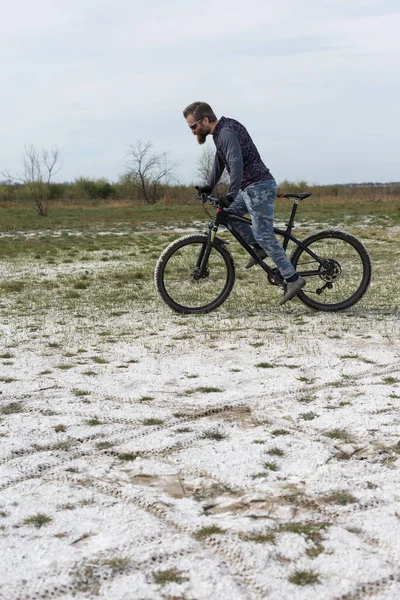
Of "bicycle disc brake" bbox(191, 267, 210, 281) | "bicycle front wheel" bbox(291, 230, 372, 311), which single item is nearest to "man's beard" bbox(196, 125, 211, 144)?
"bicycle disc brake" bbox(191, 267, 210, 281)

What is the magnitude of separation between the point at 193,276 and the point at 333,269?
1392 mm

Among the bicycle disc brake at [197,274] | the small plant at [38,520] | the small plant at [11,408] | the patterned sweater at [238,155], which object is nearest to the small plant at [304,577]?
the small plant at [38,520]

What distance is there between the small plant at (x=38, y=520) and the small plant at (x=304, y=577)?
1.01 m

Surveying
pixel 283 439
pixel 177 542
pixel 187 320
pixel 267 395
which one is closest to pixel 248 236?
pixel 187 320

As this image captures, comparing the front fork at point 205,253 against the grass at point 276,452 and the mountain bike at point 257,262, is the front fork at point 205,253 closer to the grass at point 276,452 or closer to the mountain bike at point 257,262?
the mountain bike at point 257,262

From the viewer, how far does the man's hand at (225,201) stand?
6.95 m

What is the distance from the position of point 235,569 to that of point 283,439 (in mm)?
1261

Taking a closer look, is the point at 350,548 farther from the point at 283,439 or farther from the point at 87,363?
the point at 87,363

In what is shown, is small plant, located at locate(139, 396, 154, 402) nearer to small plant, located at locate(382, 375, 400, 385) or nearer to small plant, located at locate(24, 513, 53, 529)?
small plant, located at locate(382, 375, 400, 385)

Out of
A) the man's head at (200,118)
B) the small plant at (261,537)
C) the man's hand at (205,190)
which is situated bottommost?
the small plant at (261,537)

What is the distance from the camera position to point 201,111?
6734mm

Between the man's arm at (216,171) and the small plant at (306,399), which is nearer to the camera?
the small plant at (306,399)

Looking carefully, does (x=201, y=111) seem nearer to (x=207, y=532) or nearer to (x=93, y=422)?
(x=93, y=422)

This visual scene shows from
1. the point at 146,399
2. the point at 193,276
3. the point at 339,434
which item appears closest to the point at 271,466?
the point at 339,434
